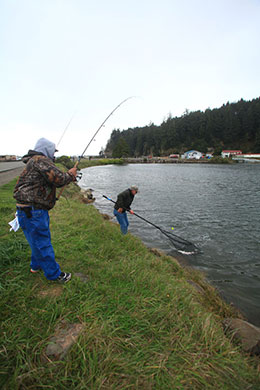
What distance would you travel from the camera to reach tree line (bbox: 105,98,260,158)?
335ft

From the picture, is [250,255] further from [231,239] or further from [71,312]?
[71,312]

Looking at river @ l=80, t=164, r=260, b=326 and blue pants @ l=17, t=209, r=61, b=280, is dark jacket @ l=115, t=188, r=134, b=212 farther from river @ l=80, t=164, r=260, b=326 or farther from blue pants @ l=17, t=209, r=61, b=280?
blue pants @ l=17, t=209, r=61, b=280

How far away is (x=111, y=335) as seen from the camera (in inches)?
97.7

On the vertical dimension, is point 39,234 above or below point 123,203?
above

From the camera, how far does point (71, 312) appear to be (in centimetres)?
273

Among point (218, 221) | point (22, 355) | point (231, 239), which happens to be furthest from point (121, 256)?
point (218, 221)

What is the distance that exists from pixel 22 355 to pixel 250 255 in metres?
8.67

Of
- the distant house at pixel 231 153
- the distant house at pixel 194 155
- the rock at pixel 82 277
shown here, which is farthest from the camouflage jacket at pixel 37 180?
the distant house at pixel 194 155

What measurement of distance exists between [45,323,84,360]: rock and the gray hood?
100 inches

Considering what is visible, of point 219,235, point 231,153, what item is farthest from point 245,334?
point 231,153

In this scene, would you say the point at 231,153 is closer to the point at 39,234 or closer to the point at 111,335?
the point at 39,234

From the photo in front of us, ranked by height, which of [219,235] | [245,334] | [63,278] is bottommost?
[219,235]

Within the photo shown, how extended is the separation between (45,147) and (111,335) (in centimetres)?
293

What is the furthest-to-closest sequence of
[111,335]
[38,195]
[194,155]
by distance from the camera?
[194,155] < [38,195] < [111,335]
